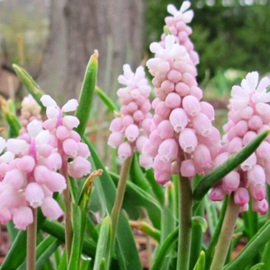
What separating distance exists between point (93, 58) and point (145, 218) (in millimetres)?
827

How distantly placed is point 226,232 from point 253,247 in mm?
107

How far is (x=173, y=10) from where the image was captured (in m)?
1.18

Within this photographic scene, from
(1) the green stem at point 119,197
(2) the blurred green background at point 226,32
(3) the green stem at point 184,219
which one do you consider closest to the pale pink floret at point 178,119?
(3) the green stem at point 184,219

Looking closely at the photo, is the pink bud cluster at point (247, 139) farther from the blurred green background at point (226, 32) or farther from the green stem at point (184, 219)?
the blurred green background at point (226, 32)

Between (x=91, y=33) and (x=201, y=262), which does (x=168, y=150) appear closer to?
(x=201, y=262)

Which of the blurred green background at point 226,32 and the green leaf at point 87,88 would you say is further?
the blurred green background at point 226,32

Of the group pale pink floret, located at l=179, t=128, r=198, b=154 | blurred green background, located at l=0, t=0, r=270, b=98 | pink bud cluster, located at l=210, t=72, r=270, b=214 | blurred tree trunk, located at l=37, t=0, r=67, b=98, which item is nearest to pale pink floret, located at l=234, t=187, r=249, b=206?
pink bud cluster, located at l=210, t=72, r=270, b=214

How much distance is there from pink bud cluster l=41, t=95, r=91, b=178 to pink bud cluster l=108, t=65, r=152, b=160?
214 millimetres

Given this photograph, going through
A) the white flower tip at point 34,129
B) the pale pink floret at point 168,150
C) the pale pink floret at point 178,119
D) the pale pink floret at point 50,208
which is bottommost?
the pale pink floret at point 50,208

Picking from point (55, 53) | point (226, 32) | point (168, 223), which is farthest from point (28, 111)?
point (226, 32)

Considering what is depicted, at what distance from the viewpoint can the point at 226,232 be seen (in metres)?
0.91

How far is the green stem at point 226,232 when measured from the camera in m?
0.90

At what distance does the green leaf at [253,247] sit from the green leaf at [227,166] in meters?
0.16

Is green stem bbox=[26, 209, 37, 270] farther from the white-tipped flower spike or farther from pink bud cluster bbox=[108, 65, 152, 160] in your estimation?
the white-tipped flower spike
